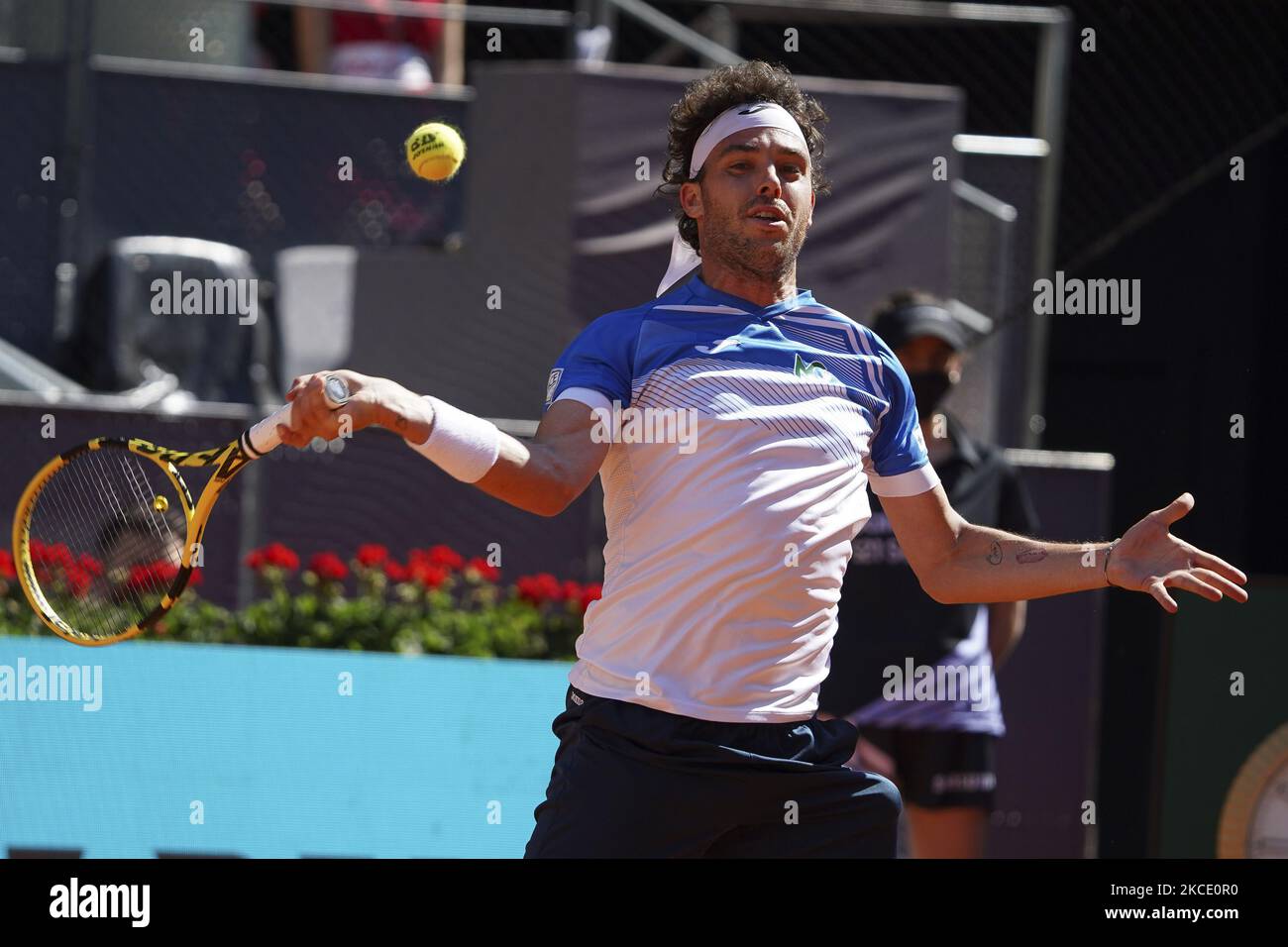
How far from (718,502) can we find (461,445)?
489mm

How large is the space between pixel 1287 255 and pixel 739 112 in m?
3.91

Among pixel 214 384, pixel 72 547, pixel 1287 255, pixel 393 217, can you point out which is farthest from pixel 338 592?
pixel 1287 255

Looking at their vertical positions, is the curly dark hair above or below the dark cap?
above

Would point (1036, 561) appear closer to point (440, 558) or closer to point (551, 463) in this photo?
point (551, 463)

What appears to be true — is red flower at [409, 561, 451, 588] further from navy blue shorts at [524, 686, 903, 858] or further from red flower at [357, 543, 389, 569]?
navy blue shorts at [524, 686, 903, 858]

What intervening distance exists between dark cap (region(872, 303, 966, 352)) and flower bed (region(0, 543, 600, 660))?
1.25 m

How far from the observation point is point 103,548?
5398 millimetres

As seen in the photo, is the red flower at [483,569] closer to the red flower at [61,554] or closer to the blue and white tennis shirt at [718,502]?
the red flower at [61,554]

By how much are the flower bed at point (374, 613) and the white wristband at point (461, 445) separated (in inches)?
112

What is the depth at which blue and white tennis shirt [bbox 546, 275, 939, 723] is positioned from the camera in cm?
321

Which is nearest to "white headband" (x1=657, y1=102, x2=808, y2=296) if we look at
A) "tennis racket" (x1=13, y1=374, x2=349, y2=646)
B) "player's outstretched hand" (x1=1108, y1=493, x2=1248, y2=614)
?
"player's outstretched hand" (x1=1108, y1=493, x2=1248, y2=614)

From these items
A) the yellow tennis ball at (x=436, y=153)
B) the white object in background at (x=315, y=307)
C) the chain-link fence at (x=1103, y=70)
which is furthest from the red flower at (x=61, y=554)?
the chain-link fence at (x=1103, y=70)

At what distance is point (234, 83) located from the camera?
7027 mm
